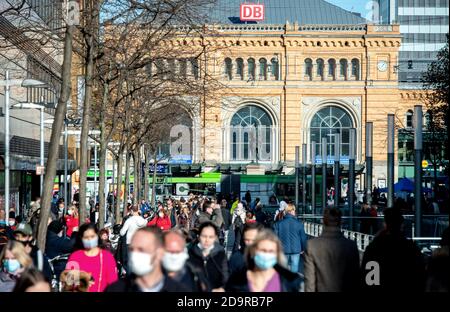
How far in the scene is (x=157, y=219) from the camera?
28203 mm

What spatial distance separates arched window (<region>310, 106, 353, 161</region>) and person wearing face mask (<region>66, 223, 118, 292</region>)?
261ft

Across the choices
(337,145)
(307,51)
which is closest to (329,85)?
(307,51)

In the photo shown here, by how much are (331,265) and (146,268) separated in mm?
3233

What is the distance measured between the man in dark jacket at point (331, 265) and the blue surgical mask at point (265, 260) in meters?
1.83

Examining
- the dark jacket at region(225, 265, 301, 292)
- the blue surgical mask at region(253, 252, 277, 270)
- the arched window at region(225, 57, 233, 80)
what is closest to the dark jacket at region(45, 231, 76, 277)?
the dark jacket at region(225, 265, 301, 292)

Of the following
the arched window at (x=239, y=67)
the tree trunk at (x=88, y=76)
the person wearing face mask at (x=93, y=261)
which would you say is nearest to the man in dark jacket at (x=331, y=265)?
the person wearing face mask at (x=93, y=261)

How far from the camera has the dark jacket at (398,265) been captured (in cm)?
1081

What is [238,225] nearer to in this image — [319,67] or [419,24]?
[319,67]

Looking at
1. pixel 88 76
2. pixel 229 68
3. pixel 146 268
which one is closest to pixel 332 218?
pixel 146 268

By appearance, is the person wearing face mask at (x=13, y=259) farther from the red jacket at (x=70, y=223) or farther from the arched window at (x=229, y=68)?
the arched window at (x=229, y=68)
